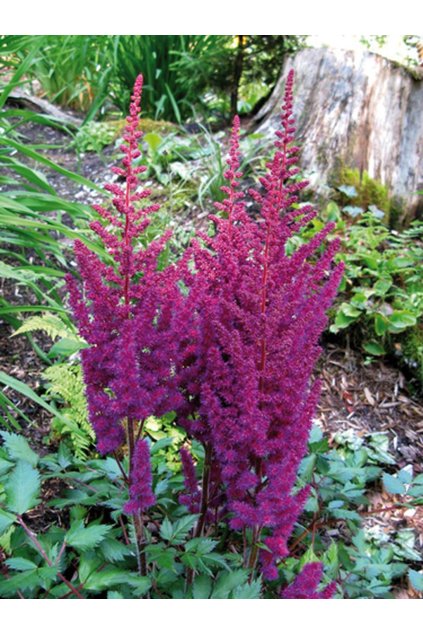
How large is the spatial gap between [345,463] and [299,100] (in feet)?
8.24

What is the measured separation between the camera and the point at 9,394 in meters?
2.48

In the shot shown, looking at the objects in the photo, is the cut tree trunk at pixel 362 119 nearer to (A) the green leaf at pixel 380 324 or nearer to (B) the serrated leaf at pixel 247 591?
(A) the green leaf at pixel 380 324

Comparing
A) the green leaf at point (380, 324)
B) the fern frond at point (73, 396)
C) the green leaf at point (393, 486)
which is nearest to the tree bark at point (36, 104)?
the green leaf at point (380, 324)

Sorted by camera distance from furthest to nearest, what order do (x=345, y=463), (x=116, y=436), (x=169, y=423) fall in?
1. (x=169, y=423)
2. (x=345, y=463)
3. (x=116, y=436)

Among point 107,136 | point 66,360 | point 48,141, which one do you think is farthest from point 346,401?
point 48,141

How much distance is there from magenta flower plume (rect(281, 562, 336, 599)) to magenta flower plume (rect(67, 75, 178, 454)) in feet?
1.54

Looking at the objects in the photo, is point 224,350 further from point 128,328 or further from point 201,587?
point 201,587

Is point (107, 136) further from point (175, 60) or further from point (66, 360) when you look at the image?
point (66, 360)

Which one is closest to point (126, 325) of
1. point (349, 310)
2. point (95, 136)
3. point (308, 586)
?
point (308, 586)

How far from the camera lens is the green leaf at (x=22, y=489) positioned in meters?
1.43

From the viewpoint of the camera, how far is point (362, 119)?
12.2 ft

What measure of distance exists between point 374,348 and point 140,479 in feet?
6.19

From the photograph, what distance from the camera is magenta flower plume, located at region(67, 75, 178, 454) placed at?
1.30 metres

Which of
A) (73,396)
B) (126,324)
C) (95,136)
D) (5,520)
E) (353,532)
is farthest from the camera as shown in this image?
(95,136)
